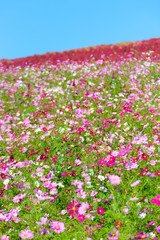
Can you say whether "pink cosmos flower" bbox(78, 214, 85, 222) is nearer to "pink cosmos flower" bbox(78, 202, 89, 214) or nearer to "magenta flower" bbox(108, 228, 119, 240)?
"pink cosmos flower" bbox(78, 202, 89, 214)

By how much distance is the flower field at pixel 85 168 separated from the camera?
2686 millimetres

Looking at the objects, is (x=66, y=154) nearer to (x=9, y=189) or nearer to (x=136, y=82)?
(x=9, y=189)

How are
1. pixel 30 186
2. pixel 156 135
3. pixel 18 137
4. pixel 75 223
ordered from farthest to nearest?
pixel 18 137
pixel 156 135
pixel 30 186
pixel 75 223

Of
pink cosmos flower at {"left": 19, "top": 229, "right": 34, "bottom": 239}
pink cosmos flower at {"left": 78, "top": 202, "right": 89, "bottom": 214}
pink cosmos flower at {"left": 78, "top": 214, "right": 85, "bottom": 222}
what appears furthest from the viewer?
pink cosmos flower at {"left": 78, "top": 202, "right": 89, "bottom": 214}

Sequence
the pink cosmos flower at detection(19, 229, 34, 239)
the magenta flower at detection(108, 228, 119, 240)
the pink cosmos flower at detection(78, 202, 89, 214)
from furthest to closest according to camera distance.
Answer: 1. the pink cosmos flower at detection(78, 202, 89, 214)
2. the pink cosmos flower at detection(19, 229, 34, 239)
3. the magenta flower at detection(108, 228, 119, 240)

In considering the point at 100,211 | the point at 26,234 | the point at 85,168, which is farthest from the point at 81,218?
the point at 85,168

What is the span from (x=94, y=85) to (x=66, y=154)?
4307 mm

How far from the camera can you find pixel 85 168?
359cm

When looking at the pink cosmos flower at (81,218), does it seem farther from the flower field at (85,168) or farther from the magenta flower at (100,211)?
the magenta flower at (100,211)

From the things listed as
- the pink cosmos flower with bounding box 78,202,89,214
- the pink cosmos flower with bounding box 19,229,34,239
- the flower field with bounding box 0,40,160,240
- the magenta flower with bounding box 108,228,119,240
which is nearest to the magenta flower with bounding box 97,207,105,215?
the flower field with bounding box 0,40,160,240

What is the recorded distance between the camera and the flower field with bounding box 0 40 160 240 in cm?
269

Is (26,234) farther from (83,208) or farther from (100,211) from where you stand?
(100,211)

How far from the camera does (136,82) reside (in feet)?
26.0

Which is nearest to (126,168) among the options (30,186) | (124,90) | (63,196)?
(63,196)
